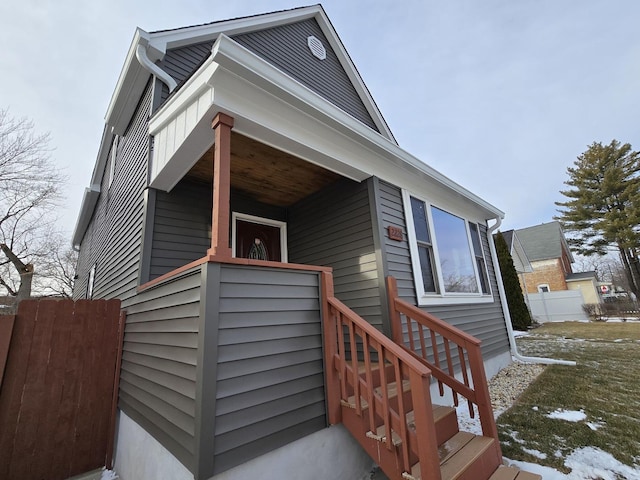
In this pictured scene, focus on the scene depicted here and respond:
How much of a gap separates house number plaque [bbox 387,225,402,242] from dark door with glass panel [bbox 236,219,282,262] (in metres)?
1.91

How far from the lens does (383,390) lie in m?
1.89

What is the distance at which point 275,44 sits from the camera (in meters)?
5.75

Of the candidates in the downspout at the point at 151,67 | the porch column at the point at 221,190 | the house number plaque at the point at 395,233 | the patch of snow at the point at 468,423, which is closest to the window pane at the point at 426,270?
the house number plaque at the point at 395,233

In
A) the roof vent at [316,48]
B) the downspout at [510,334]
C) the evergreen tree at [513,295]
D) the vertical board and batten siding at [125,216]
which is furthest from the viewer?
the evergreen tree at [513,295]

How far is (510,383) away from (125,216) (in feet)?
21.9

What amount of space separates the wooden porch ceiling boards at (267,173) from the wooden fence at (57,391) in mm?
2245

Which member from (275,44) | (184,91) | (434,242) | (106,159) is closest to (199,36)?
(275,44)

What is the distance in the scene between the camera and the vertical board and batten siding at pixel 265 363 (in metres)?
1.83

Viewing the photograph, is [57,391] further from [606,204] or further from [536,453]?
[606,204]

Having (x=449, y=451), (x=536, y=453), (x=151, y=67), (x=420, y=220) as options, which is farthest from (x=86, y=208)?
(x=536, y=453)

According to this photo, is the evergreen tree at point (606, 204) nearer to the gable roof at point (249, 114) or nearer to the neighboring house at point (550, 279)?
the neighboring house at point (550, 279)

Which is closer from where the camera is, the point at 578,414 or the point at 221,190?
the point at 221,190

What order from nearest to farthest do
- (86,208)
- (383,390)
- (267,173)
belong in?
(383,390)
(267,173)
(86,208)

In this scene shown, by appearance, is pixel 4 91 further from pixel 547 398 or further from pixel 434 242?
pixel 547 398
